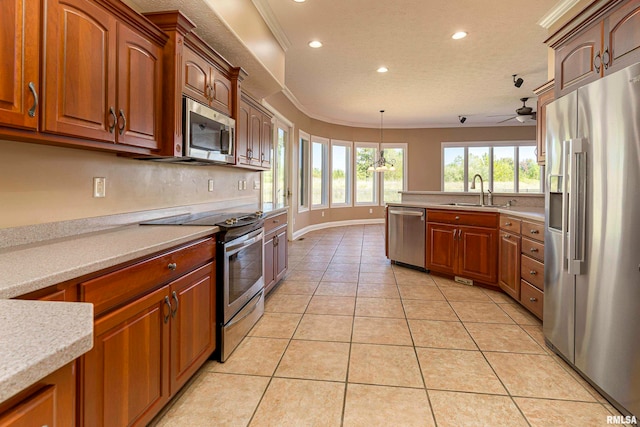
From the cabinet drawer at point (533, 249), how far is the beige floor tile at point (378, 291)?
4.10 ft

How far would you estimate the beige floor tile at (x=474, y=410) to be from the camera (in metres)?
1.61

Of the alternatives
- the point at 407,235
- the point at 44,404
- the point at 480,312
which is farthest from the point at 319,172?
the point at 44,404

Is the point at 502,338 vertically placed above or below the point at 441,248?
below

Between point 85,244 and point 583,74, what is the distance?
2.88 m

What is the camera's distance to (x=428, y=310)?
308cm

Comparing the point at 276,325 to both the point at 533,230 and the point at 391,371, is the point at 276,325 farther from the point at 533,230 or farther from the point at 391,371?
the point at 533,230

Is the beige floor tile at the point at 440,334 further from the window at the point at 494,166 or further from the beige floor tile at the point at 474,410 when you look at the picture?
the window at the point at 494,166

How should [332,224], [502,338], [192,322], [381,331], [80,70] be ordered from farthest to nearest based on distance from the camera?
1. [332,224]
2. [381,331]
3. [502,338]
4. [192,322]
5. [80,70]

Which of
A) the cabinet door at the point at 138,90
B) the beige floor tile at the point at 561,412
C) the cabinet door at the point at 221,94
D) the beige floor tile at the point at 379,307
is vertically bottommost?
the beige floor tile at the point at 561,412

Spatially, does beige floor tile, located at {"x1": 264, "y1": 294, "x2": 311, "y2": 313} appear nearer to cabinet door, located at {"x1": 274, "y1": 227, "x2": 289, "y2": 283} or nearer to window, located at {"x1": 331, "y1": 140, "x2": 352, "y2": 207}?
cabinet door, located at {"x1": 274, "y1": 227, "x2": 289, "y2": 283}

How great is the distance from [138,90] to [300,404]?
1.92 metres

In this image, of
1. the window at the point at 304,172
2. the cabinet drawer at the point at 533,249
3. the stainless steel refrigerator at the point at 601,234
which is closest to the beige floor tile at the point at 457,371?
the stainless steel refrigerator at the point at 601,234

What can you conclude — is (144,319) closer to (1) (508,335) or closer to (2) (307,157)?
(1) (508,335)

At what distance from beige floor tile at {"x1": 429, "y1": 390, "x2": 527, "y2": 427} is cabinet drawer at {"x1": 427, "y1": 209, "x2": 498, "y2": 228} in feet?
7.31
